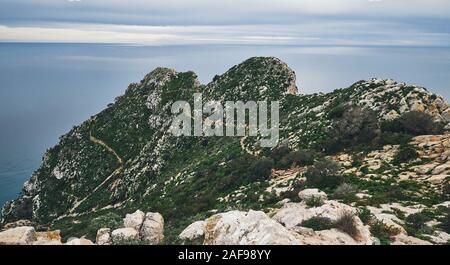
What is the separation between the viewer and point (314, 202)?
23.0m

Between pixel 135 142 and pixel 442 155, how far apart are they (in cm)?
6617

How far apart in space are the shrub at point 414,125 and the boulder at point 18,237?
111 ft

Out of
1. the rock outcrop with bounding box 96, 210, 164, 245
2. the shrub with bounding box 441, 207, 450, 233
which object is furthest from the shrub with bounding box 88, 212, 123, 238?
the shrub with bounding box 441, 207, 450, 233

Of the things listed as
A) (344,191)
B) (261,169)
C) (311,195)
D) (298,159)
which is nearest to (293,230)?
(311,195)

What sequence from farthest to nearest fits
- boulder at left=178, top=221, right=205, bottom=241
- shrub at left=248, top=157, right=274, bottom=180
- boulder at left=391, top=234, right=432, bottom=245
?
shrub at left=248, top=157, right=274, bottom=180
boulder at left=178, top=221, right=205, bottom=241
boulder at left=391, top=234, right=432, bottom=245

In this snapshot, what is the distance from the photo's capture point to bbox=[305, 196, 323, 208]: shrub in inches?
891

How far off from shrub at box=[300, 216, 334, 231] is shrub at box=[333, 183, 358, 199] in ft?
29.1

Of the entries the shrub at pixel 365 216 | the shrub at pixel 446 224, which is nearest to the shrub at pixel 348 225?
the shrub at pixel 365 216

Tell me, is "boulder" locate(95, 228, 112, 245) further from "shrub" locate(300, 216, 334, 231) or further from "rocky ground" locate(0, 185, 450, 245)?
"shrub" locate(300, 216, 334, 231)

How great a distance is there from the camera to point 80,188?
83.9 meters

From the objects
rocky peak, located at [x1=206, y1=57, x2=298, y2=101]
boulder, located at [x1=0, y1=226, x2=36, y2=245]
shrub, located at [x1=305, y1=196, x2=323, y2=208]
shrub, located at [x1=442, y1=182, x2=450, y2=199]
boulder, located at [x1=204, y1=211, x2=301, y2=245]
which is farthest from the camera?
rocky peak, located at [x1=206, y1=57, x2=298, y2=101]
